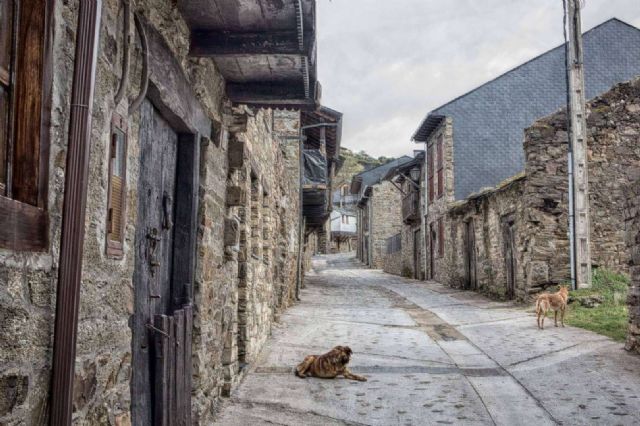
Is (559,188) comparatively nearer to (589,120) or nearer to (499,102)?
(589,120)

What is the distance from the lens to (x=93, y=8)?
1.95 meters

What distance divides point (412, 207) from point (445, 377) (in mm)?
20261

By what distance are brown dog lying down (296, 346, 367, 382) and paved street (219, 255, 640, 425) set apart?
89mm

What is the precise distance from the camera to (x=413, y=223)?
27.4 meters

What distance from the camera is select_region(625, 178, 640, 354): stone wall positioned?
7004 millimetres

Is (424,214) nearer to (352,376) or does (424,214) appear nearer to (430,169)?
(430,169)

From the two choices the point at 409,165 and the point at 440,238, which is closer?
the point at 440,238

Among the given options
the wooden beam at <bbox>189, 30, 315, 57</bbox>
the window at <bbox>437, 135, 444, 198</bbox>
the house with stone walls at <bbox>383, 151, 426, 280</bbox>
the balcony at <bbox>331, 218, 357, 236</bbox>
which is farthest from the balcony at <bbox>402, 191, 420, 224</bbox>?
the balcony at <bbox>331, 218, 357, 236</bbox>

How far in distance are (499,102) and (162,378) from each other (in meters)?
19.1

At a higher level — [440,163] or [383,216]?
[440,163]

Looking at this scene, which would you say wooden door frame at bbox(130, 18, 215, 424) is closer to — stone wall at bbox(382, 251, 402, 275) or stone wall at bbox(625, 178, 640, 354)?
stone wall at bbox(625, 178, 640, 354)

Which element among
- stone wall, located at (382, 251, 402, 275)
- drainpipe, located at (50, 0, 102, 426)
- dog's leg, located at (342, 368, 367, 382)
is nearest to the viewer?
drainpipe, located at (50, 0, 102, 426)

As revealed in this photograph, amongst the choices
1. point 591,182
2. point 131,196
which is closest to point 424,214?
point 591,182

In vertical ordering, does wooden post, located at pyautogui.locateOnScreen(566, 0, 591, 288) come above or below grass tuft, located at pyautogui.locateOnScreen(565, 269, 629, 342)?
above
